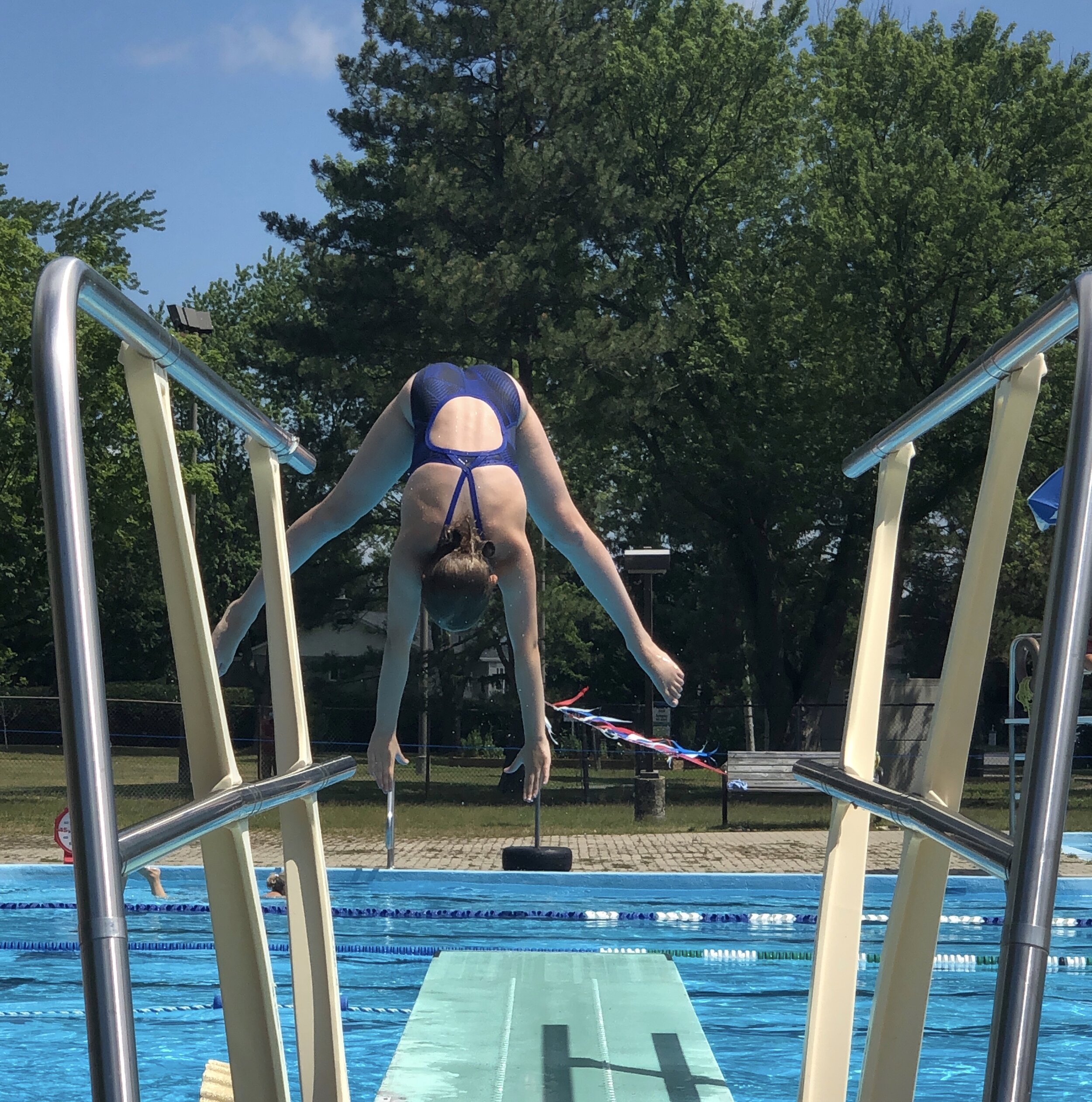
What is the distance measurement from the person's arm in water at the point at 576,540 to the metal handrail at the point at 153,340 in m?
1.18

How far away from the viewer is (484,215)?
23.1m

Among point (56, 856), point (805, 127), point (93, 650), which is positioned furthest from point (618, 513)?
point (93, 650)

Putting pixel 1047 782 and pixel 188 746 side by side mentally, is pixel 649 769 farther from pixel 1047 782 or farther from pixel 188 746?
pixel 1047 782

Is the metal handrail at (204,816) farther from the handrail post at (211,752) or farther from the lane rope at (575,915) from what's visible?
the lane rope at (575,915)

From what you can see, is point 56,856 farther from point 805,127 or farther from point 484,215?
point 805,127

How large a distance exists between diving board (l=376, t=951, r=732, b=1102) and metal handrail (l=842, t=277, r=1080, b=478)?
2238 millimetres

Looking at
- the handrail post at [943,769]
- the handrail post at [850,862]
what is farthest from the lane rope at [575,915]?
the handrail post at [943,769]

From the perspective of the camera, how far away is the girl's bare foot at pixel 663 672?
484cm

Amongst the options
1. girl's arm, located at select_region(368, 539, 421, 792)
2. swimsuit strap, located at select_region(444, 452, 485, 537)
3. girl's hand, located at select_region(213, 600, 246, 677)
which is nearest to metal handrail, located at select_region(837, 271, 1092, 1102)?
swimsuit strap, located at select_region(444, 452, 485, 537)

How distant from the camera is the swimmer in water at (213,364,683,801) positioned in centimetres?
448

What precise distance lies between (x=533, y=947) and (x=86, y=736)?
838 cm

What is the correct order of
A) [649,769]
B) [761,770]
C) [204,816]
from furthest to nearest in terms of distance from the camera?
[649,769], [761,770], [204,816]

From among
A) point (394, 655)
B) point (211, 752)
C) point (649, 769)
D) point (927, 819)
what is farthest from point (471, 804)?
point (927, 819)

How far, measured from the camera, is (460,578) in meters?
4.30
